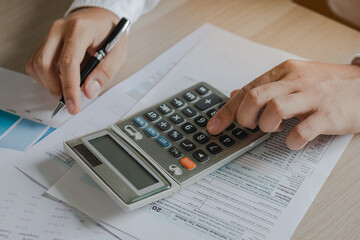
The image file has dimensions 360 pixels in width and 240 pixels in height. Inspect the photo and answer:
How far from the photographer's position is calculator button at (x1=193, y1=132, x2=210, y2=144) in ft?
1.86

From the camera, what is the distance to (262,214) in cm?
51

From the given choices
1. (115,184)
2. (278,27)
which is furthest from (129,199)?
(278,27)

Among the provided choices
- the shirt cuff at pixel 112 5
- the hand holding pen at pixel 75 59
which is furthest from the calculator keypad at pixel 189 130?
the shirt cuff at pixel 112 5

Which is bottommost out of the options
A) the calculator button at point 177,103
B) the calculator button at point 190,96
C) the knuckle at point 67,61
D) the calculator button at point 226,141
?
the calculator button at point 226,141

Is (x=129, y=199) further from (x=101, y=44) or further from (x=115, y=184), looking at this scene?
(x=101, y=44)

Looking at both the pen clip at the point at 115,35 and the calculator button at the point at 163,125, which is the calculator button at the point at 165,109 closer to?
the calculator button at the point at 163,125

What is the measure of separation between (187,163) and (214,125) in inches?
3.0

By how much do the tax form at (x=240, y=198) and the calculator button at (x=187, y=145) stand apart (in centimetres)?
4

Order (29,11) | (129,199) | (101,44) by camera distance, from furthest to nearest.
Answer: (29,11)
(101,44)
(129,199)

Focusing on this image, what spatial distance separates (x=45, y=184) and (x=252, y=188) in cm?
27

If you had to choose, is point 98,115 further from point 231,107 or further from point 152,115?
point 231,107

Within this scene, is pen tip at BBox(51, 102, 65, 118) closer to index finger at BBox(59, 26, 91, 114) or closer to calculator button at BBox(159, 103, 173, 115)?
index finger at BBox(59, 26, 91, 114)

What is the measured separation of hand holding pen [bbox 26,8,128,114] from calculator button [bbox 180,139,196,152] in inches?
6.6

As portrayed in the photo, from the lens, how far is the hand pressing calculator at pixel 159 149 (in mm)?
498
